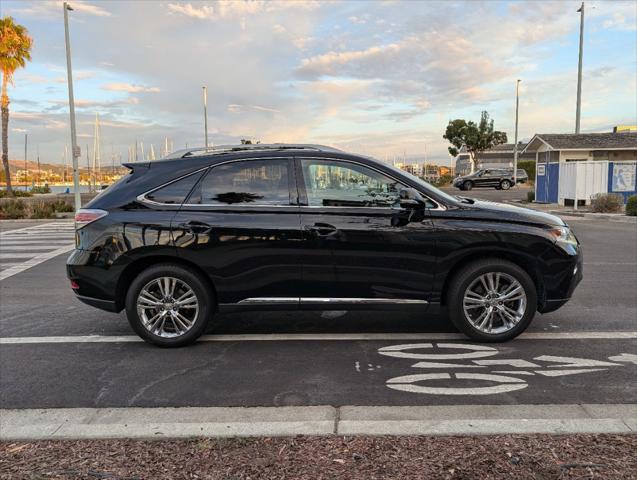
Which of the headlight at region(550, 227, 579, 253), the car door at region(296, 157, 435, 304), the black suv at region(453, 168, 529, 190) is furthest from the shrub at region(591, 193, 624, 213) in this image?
the black suv at region(453, 168, 529, 190)

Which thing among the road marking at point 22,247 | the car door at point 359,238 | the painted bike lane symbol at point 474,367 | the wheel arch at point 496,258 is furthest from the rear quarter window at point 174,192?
the road marking at point 22,247

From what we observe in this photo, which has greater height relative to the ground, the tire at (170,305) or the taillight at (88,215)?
the taillight at (88,215)

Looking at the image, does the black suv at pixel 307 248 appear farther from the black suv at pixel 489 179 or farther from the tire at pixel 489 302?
the black suv at pixel 489 179

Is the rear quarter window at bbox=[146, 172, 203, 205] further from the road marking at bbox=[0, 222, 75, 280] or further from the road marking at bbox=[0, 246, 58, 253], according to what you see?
the road marking at bbox=[0, 246, 58, 253]

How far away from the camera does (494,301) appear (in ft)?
16.1

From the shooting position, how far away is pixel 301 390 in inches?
157

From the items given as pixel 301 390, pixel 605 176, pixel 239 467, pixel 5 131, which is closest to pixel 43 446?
pixel 239 467

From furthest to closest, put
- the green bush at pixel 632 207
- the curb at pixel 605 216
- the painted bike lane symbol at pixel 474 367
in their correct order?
the green bush at pixel 632 207, the curb at pixel 605 216, the painted bike lane symbol at pixel 474 367

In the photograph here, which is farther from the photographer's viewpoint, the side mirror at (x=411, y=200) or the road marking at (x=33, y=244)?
the road marking at (x=33, y=244)

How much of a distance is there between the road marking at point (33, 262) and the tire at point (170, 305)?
5221 mm

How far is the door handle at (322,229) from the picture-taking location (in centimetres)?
480

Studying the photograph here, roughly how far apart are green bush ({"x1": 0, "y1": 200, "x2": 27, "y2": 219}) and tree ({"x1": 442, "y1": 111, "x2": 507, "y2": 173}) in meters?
47.0

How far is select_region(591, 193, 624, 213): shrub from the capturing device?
65.0 feet

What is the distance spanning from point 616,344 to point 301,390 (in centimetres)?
314
